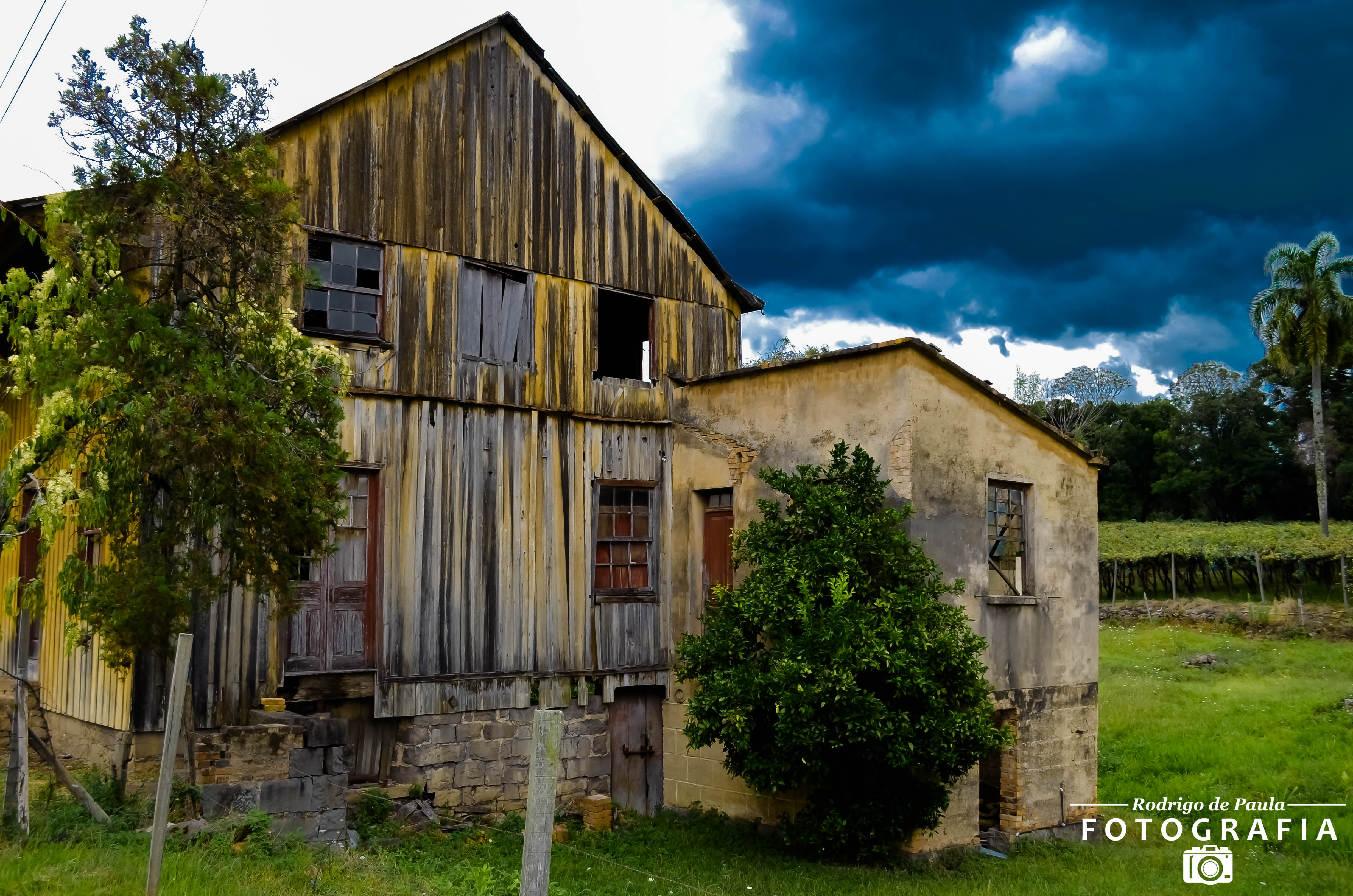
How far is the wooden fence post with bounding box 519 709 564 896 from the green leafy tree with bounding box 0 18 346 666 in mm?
3747

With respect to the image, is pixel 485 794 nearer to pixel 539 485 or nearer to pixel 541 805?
pixel 539 485

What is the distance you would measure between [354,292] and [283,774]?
5.38m

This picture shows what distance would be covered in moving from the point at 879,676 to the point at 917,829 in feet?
7.00

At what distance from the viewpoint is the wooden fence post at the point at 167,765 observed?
6.61 metres

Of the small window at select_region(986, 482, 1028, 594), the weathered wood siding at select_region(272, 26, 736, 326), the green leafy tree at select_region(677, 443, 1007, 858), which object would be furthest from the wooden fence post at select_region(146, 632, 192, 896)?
the small window at select_region(986, 482, 1028, 594)

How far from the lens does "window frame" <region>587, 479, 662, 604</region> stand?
1404cm

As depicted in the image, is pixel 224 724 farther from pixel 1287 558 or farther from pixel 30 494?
pixel 1287 558

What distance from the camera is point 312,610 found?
1169 cm

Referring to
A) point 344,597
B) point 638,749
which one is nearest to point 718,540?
point 638,749

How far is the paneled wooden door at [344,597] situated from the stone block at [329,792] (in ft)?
6.08

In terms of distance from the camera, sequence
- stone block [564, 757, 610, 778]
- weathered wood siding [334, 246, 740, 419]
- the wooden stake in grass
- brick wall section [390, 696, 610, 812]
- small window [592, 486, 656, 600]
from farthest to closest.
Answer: small window [592, 486, 656, 600] → stone block [564, 757, 610, 778] → weathered wood siding [334, 246, 740, 419] → brick wall section [390, 696, 610, 812] → the wooden stake in grass

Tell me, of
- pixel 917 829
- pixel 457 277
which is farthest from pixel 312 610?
pixel 917 829

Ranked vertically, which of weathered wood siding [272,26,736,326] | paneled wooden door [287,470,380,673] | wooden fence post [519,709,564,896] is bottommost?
wooden fence post [519,709,564,896]

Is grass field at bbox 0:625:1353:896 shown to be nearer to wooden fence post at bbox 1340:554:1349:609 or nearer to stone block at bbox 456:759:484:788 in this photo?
stone block at bbox 456:759:484:788
